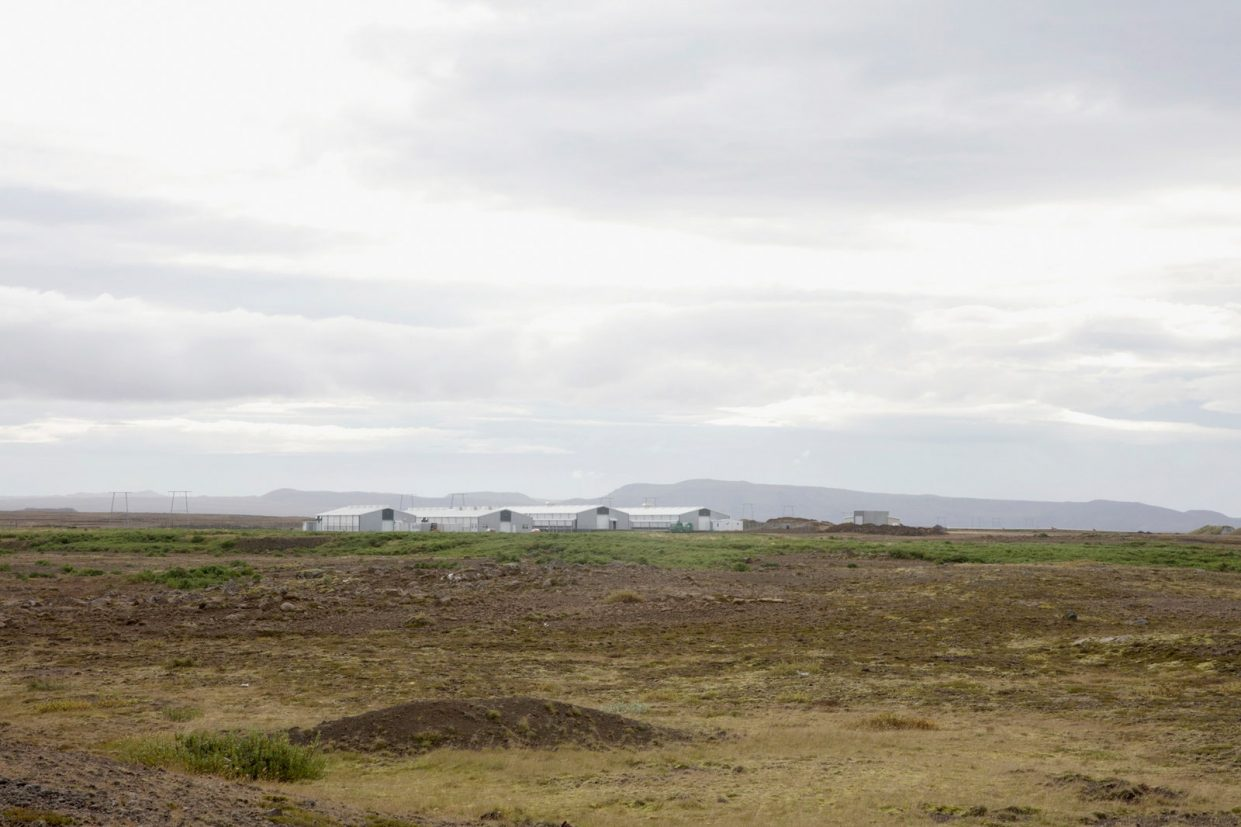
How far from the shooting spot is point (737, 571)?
2261 inches

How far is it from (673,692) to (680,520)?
387ft

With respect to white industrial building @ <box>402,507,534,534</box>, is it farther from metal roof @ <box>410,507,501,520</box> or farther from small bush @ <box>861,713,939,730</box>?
small bush @ <box>861,713,939,730</box>

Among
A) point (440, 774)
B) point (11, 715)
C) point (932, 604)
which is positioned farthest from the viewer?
point (932, 604)

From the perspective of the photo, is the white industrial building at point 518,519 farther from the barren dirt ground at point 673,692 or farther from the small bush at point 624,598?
the small bush at point 624,598

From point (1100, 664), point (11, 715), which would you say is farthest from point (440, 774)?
point (1100, 664)

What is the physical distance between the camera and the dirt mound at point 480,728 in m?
17.6

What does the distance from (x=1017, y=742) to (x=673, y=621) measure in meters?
19.0

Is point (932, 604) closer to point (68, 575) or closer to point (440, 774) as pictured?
point (440, 774)

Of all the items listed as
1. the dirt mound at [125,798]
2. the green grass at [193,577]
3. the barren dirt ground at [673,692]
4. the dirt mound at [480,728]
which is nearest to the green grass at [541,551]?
the green grass at [193,577]

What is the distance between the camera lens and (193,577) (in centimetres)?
5112

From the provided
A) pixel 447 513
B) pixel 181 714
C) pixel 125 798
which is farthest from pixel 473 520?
pixel 125 798

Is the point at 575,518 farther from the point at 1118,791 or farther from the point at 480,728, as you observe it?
the point at 1118,791

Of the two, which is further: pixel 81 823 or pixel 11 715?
pixel 11 715

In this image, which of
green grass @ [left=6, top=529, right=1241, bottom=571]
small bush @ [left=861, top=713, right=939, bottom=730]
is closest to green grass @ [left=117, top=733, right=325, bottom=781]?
small bush @ [left=861, top=713, right=939, bottom=730]
